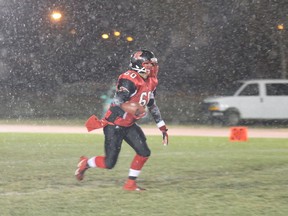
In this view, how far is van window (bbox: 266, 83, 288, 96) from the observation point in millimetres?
23984

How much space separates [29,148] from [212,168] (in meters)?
5.16

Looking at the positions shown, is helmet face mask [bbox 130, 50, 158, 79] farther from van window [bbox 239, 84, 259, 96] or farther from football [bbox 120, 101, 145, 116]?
van window [bbox 239, 84, 259, 96]

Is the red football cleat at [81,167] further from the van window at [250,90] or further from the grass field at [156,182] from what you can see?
the van window at [250,90]

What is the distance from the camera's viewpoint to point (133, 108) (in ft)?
26.2

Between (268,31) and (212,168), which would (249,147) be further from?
(268,31)

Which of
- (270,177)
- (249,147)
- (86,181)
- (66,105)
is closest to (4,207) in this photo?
(86,181)

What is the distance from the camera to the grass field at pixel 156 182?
734 cm

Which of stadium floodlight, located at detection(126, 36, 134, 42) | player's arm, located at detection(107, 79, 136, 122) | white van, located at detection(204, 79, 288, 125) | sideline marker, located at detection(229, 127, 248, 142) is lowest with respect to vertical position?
sideline marker, located at detection(229, 127, 248, 142)

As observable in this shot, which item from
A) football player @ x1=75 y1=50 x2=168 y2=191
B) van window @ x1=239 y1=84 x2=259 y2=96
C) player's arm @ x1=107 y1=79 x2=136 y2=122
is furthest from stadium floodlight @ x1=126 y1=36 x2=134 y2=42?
player's arm @ x1=107 y1=79 x2=136 y2=122

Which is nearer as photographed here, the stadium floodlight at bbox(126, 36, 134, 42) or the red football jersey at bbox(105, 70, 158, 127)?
the red football jersey at bbox(105, 70, 158, 127)

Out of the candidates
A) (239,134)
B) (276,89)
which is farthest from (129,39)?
(239,134)

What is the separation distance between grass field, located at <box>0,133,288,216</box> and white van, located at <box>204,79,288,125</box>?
799 cm

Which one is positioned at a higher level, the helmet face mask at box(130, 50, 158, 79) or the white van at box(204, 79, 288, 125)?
the white van at box(204, 79, 288, 125)

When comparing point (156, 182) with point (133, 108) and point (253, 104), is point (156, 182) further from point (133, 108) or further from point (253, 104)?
point (253, 104)
